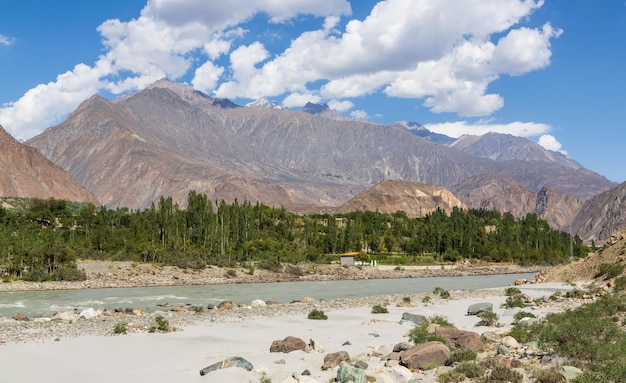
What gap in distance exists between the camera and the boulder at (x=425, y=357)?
588 inches

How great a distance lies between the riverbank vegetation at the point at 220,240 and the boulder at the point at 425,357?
58415 millimetres

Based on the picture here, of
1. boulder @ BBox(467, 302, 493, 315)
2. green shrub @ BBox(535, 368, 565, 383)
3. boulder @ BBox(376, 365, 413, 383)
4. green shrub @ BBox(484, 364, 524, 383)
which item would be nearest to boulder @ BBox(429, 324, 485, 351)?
boulder @ BBox(376, 365, 413, 383)

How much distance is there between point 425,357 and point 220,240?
86762mm

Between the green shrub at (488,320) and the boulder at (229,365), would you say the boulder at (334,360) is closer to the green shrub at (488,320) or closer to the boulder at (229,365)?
the boulder at (229,365)

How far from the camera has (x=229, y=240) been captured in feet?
341

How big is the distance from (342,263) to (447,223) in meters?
68.0

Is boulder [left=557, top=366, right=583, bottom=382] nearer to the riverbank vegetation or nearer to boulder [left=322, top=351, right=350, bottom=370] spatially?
boulder [left=322, top=351, right=350, bottom=370]

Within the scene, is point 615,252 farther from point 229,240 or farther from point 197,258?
point 229,240

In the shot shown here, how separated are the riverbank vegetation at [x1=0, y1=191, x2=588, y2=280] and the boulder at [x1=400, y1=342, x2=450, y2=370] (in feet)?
192

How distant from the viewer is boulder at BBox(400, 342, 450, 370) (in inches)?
588

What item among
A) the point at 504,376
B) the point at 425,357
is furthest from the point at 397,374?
the point at 504,376

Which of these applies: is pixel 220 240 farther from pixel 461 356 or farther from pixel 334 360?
pixel 461 356

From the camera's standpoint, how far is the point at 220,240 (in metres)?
99.6

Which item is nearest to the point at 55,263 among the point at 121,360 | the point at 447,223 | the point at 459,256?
the point at 121,360
